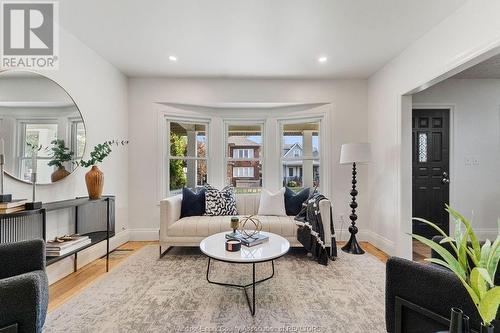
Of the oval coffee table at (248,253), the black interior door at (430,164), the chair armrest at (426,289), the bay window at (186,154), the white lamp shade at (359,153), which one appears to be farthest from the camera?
the bay window at (186,154)

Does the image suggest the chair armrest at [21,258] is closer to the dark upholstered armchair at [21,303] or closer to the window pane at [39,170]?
the dark upholstered armchair at [21,303]

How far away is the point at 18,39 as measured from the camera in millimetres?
2127

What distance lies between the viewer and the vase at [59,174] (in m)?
2.40

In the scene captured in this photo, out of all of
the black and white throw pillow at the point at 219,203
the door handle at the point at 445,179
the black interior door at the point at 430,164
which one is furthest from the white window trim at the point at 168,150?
the door handle at the point at 445,179

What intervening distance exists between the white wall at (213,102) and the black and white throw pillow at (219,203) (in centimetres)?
95

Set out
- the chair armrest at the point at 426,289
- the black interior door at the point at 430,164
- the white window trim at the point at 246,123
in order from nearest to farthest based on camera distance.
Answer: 1. the chair armrest at the point at 426,289
2. the black interior door at the point at 430,164
3. the white window trim at the point at 246,123

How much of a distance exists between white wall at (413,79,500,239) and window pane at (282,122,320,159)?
164 centimetres

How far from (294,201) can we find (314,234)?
2.34ft

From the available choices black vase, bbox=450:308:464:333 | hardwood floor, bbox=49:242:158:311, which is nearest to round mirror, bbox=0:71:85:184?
hardwood floor, bbox=49:242:158:311

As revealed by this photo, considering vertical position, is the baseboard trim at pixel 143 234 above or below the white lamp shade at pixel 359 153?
below

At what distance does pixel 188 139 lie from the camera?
13.5 feet

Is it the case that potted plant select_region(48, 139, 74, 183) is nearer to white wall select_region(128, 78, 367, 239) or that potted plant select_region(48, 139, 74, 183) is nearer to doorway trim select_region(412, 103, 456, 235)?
white wall select_region(128, 78, 367, 239)

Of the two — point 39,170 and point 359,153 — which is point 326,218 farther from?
point 39,170

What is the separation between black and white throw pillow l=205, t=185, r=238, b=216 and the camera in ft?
11.1
